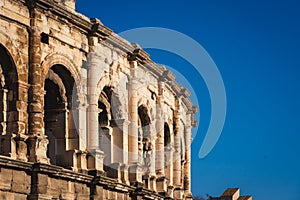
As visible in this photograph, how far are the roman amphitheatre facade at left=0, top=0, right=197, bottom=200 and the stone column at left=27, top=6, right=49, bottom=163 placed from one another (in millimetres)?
25

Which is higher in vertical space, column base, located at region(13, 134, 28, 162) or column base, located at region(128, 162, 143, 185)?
column base, located at region(128, 162, 143, 185)

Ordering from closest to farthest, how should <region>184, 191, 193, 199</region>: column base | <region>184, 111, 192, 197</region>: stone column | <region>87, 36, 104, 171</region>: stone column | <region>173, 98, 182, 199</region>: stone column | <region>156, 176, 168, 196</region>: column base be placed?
<region>87, 36, 104, 171</region>: stone column < <region>156, 176, 168, 196</region>: column base < <region>173, 98, 182, 199</region>: stone column < <region>184, 191, 193, 199</region>: column base < <region>184, 111, 192, 197</region>: stone column

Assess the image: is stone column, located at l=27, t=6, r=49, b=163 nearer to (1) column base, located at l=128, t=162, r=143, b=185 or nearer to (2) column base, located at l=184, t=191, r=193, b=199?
(1) column base, located at l=128, t=162, r=143, b=185

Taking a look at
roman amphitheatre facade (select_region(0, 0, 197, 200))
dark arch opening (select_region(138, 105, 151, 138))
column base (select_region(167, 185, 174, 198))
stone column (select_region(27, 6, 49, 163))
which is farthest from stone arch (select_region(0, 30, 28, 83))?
column base (select_region(167, 185, 174, 198))

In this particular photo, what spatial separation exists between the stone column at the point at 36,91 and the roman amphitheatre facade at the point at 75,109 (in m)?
0.02

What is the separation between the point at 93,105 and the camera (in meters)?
26.0

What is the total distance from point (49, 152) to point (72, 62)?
101 inches

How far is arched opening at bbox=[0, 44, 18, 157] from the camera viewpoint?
22203 millimetres

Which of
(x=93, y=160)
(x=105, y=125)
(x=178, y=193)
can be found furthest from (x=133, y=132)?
(x=178, y=193)

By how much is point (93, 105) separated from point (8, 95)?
4.07m

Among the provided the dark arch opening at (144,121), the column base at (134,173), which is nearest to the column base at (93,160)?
the column base at (134,173)

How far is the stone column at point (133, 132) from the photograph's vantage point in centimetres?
2864

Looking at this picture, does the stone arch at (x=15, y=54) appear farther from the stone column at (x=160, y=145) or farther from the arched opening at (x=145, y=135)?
the stone column at (x=160, y=145)

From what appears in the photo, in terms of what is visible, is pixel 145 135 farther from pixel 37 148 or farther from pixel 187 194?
pixel 37 148
